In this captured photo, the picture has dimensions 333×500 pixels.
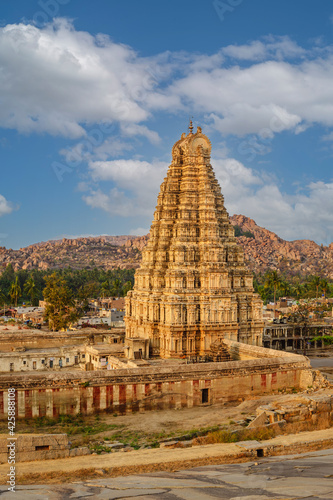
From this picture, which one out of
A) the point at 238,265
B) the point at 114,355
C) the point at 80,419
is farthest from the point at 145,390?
the point at 238,265

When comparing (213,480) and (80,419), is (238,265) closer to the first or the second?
(80,419)

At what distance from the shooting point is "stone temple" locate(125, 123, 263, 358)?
35938 mm

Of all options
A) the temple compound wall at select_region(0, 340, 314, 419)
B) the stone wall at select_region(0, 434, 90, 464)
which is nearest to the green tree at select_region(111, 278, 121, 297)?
the temple compound wall at select_region(0, 340, 314, 419)

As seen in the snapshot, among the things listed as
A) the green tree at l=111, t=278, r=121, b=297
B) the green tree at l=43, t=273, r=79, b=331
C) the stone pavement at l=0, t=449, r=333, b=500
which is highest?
the green tree at l=111, t=278, r=121, b=297

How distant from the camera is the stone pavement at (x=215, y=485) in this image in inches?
539

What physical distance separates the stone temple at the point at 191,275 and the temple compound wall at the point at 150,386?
18.7 ft

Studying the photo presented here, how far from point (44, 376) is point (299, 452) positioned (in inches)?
468

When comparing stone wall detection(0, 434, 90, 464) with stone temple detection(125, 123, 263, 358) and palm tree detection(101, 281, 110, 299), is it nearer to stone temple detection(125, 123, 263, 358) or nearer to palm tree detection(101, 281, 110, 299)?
stone temple detection(125, 123, 263, 358)

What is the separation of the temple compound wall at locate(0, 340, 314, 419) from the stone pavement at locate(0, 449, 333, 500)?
1010cm

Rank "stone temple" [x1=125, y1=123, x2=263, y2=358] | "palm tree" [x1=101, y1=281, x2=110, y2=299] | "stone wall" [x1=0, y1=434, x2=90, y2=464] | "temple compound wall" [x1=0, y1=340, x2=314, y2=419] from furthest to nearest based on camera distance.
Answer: "palm tree" [x1=101, y1=281, x2=110, y2=299], "stone temple" [x1=125, y1=123, x2=263, y2=358], "temple compound wall" [x1=0, y1=340, x2=314, y2=419], "stone wall" [x1=0, y1=434, x2=90, y2=464]

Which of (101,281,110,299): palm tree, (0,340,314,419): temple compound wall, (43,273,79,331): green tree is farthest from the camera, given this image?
(101,281,110,299): palm tree

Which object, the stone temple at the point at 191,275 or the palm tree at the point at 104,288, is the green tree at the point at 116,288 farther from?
the stone temple at the point at 191,275

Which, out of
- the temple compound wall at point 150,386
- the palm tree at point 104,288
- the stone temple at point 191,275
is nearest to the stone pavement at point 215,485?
the temple compound wall at point 150,386

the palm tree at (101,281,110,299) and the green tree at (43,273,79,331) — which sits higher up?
the palm tree at (101,281,110,299)
